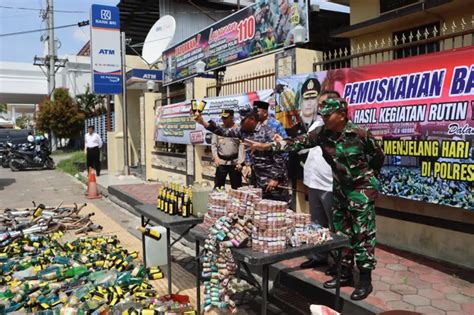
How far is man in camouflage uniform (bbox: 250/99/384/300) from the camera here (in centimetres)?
338

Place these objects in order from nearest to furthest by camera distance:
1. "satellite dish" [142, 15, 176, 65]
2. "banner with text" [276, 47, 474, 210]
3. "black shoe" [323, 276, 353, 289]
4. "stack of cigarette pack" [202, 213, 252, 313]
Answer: "stack of cigarette pack" [202, 213, 252, 313], "black shoe" [323, 276, 353, 289], "banner with text" [276, 47, 474, 210], "satellite dish" [142, 15, 176, 65]

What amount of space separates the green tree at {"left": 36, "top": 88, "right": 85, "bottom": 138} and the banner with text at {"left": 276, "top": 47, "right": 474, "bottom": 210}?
2224cm

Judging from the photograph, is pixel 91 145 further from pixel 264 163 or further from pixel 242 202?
pixel 242 202

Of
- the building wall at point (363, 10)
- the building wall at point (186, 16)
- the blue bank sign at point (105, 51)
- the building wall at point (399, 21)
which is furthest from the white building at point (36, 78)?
the building wall at point (399, 21)

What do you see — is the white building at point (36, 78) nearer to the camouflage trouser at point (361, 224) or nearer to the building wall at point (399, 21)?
the building wall at point (399, 21)

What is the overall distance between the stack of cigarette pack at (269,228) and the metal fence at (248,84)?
13.9ft

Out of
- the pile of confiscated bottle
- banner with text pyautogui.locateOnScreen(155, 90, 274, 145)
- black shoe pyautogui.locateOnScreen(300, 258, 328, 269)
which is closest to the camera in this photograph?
the pile of confiscated bottle

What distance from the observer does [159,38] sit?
12.9 m

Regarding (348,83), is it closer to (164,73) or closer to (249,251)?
Result: (249,251)

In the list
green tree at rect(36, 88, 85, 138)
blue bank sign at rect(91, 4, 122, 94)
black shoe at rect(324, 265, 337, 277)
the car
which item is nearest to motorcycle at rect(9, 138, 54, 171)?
the car

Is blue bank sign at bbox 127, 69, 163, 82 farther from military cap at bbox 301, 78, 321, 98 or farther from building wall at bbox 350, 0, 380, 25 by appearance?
military cap at bbox 301, 78, 321, 98

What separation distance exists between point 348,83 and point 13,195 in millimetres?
10101

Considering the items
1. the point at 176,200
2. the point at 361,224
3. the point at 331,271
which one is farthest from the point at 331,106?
the point at 176,200

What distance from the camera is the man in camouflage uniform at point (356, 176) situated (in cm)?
338
